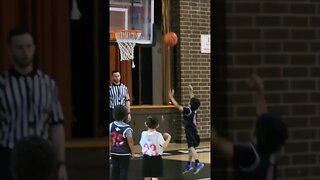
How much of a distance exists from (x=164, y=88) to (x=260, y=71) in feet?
43.6

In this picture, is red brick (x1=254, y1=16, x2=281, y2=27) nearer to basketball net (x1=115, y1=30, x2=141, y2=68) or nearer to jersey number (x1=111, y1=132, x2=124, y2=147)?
jersey number (x1=111, y1=132, x2=124, y2=147)

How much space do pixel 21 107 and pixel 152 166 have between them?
521 centimetres

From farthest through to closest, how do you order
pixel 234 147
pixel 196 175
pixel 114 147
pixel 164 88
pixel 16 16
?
pixel 164 88 < pixel 196 175 < pixel 114 147 < pixel 234 147 < pixel 16 16

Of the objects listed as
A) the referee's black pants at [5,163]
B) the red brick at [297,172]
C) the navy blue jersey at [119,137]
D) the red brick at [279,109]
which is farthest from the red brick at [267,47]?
the navy blue jersey at [119,137]

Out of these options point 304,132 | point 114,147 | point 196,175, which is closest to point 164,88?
point 196,175

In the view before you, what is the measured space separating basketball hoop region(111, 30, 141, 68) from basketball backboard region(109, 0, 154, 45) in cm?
46

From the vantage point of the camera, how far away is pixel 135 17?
1695 cm

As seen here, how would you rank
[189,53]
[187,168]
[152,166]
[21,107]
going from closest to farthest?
[21,107], [152,166], [187,168], [189,53]

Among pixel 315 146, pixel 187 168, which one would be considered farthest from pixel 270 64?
pixel 187 168

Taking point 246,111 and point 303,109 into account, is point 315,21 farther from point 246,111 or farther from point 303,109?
point 246,111

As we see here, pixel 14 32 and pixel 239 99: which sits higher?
pixel 14 32

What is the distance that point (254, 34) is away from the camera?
3.61 metres

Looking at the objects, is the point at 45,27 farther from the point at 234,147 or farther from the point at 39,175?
the point at 234,147

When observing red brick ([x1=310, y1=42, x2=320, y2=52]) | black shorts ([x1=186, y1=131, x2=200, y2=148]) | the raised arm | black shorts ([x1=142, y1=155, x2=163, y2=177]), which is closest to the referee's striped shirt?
the raised arm
